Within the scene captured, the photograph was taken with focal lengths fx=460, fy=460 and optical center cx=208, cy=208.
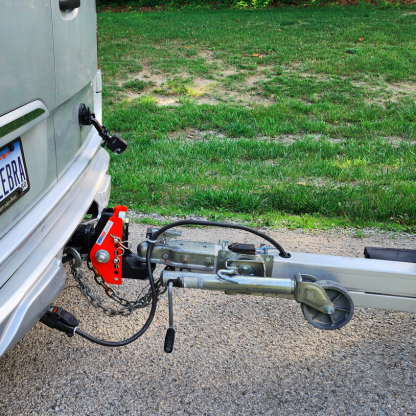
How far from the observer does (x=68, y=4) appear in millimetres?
2006

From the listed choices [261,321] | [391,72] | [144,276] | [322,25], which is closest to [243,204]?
[261,321]

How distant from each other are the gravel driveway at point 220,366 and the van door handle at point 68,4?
67.7 inches

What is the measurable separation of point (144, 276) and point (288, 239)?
1.86m

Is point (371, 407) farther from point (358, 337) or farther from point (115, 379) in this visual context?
point (115, 379)

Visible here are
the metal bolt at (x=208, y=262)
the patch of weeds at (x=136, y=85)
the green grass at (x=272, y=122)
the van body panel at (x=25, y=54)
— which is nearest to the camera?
the van body panel at (x=25, y=54)

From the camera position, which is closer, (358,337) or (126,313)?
(126,313)

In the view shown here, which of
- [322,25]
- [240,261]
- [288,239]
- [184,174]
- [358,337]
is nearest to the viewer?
[240,261]

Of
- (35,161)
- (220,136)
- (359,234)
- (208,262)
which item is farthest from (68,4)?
(220,136)

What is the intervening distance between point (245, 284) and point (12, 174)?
101cm

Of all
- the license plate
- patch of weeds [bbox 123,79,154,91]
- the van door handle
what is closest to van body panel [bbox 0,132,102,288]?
the license plate

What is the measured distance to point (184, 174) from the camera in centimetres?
495

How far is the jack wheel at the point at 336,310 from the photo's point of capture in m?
1.98

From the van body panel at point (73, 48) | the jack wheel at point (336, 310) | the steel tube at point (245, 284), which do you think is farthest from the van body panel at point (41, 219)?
the jack wheel at point (336, 310)

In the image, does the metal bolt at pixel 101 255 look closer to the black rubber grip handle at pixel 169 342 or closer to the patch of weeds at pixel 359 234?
the black rubber grip handle at pixel 169 342
